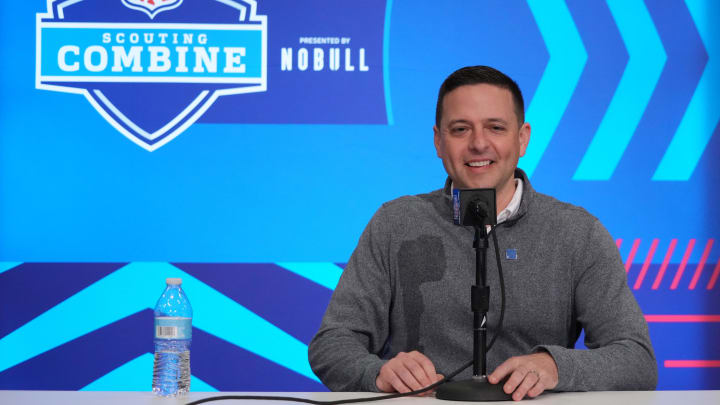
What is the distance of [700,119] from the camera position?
3.02 meters

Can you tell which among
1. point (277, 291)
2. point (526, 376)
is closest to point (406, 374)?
point (526, 376)

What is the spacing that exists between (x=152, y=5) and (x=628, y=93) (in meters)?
1.94

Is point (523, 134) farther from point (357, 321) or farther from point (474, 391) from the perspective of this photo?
point (474, 391)

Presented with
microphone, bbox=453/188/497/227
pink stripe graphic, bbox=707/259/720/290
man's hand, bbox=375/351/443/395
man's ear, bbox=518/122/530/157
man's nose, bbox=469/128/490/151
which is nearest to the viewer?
microphone, bbox=453/188/497/227

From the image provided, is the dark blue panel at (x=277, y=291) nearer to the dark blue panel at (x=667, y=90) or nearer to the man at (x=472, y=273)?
the man at (x=472, y=273)

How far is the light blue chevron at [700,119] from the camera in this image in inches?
119

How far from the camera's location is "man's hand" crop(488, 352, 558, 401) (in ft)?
4.53

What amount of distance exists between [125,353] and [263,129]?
1050mm

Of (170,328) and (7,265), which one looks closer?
(170,328)

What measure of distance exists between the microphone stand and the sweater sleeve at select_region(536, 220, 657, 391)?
179 millimetres

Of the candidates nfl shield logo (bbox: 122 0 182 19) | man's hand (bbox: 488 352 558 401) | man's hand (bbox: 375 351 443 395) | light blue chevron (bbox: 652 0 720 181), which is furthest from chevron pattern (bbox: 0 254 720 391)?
man's hand (bbox: 488 352 558 401)

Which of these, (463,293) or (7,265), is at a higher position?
(463,293)

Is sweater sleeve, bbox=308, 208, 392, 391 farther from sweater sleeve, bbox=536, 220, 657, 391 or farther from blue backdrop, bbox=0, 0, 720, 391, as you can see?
blue backdrop, bbox=0, 0, 720, 391

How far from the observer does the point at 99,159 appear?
3.07m
